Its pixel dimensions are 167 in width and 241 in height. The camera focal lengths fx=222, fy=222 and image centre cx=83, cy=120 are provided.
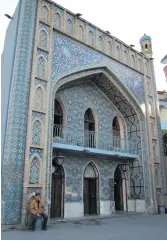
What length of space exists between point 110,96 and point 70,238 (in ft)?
25.1

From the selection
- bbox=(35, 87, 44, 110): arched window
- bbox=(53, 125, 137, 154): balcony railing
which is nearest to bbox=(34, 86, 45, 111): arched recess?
bbox=(35, 87, 44, 110): arched window

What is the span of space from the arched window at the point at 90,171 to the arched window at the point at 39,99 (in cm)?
372

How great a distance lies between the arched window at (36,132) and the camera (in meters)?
7.07

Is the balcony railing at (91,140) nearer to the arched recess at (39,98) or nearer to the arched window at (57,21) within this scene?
the arched recess at (39,98)

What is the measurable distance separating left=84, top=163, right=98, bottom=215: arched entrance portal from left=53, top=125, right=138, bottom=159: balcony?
0.99 meters

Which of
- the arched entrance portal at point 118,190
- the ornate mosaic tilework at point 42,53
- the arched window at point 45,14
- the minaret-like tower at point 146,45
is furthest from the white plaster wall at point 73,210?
the minaret-like tower at point 146,45

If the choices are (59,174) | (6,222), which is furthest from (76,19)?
(6,222)

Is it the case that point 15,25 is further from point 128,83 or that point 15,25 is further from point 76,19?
point 128,83

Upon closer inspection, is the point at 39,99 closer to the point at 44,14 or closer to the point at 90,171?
the point at 44,14

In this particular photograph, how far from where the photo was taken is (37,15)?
27.9 feet

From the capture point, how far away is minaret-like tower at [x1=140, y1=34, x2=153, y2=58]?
12997 millimetres

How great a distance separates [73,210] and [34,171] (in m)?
2.88

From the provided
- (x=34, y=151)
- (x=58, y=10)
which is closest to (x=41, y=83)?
(x=34, y=151)

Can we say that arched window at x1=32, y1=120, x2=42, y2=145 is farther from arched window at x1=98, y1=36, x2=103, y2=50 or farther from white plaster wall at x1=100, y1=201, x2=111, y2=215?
arched window at x1=98, y1=36, x2=103, y2=50
